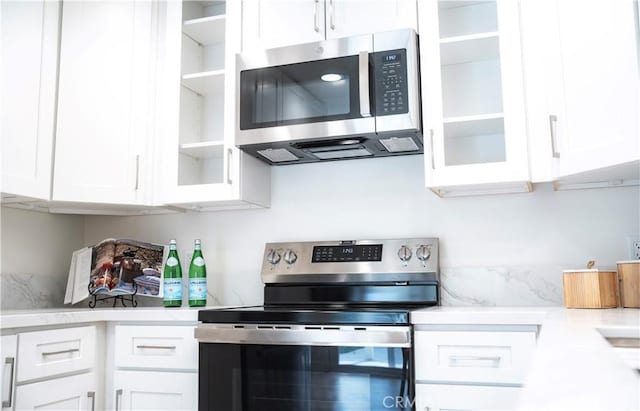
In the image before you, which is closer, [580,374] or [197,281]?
[580,374]

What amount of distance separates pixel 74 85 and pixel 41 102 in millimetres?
157

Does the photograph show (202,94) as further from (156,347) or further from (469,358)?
(469,358)

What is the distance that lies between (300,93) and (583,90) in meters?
1.02

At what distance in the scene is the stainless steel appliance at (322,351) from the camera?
183cm

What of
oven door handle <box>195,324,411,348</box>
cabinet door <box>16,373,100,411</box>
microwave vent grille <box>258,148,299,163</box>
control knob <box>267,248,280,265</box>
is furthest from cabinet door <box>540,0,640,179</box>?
cabinet door <box>16,373,100,411</box>

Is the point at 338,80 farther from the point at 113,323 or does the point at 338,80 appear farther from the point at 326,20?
the point at 113,323

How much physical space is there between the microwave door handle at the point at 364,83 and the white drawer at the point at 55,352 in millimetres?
1291

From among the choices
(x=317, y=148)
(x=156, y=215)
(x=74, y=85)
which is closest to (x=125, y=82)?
(x=74, y=85)

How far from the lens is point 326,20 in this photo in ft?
7.73

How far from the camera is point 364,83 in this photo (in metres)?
2.18

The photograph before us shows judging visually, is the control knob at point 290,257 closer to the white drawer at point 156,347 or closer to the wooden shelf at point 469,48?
the white drawer at point 156,347

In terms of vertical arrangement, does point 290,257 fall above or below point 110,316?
above

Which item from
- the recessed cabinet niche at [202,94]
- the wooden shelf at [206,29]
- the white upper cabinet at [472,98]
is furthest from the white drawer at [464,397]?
the wooden shelf at [206,29]

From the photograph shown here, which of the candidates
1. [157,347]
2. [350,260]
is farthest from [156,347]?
[350,260]
